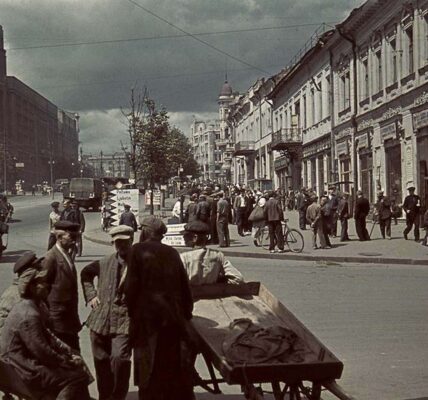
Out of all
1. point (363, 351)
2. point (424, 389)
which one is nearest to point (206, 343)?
point (424, 389)

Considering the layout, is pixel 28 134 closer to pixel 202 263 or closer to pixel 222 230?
pixel 222 230

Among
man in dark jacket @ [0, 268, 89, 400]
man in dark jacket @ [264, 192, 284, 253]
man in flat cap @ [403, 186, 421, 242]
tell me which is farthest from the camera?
man in flat cap @ [403, 186, 421, 242]

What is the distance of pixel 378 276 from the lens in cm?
1586

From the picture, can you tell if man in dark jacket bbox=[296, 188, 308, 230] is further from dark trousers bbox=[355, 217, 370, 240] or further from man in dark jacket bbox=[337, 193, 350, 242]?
dark trousers bbox=[355, 217, 370, 240]

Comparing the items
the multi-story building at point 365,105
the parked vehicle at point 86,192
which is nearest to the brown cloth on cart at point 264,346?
the multi-story building at point 365,105

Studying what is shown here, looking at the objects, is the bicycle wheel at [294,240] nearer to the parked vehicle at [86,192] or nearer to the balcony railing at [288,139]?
the balcony railing at [288,139]

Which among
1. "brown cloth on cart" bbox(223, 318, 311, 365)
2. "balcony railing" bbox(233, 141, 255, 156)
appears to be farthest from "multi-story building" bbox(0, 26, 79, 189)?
"brown cloth on cart" bbox(223, 318, 311, 365)

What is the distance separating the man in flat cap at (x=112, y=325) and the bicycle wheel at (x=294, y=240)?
15.2 metres

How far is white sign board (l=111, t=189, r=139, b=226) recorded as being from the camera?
27.9 metres

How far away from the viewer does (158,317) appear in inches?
215

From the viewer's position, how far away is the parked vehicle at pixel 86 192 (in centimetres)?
5419

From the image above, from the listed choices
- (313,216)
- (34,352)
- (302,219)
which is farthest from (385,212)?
(34,352)

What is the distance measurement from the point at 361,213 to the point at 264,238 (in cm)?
326

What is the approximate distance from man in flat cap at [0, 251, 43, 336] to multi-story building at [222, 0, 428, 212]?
22.4m
